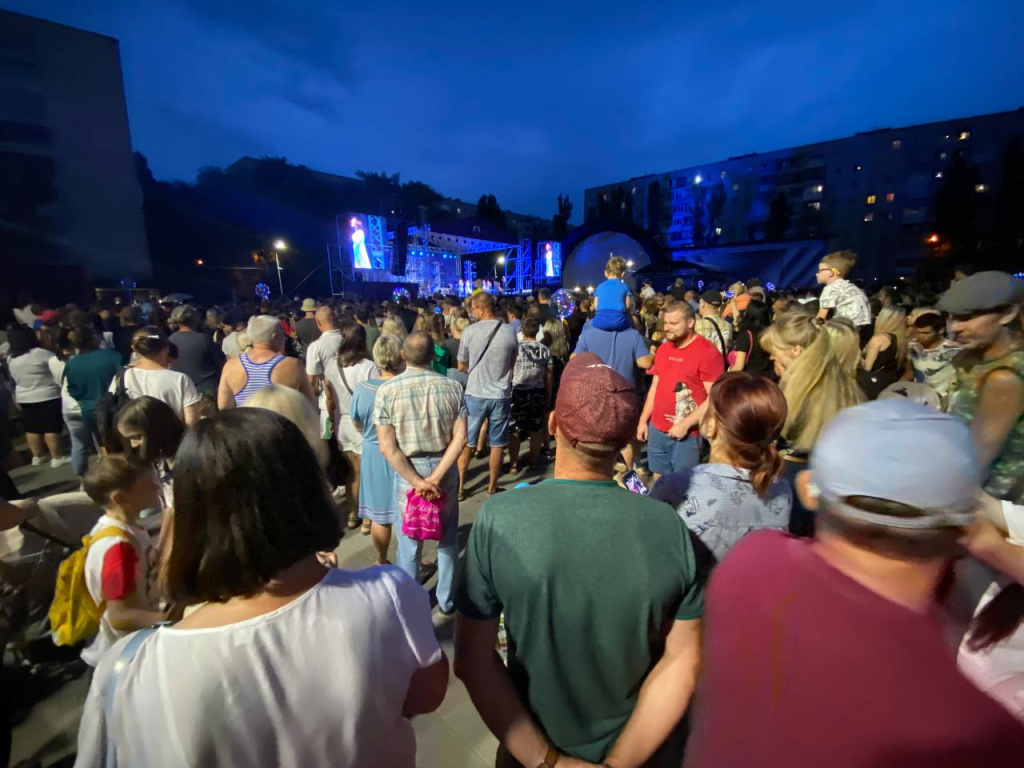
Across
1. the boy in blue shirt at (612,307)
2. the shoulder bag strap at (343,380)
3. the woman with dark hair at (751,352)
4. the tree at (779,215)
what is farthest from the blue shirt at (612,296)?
the tree at (779,215)

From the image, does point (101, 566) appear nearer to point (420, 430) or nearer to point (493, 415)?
point (420, 430)

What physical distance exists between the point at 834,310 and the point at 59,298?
2736cm

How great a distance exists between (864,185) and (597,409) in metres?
61.3

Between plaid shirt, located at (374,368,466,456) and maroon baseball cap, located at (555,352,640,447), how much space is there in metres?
1.51

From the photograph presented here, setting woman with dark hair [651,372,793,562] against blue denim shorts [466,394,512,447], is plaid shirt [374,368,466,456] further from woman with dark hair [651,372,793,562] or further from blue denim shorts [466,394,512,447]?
blue denim shorts [466,394,512,447]

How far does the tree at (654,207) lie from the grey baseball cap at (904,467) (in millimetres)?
64040

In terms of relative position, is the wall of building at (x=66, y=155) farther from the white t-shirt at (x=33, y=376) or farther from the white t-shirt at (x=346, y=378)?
the white t-shirt at (x=346, y=378)

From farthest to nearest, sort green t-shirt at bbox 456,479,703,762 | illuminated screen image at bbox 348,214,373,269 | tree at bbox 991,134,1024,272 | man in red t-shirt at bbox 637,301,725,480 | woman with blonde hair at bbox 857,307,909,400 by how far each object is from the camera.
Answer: tree at bbox 991,134,1024,272
illuminated screen image at bbox 348,214,373,269
woman with blonde hair at bbox 857,307,909,400
man in red t-shirt at bbox 637,301,725,480
green t-shirt at bbox 456,479,703,762

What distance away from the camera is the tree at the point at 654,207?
59.4m

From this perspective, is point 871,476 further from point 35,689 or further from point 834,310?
point 834,310

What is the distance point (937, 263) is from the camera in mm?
40219

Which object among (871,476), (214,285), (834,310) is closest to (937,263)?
(834,310)

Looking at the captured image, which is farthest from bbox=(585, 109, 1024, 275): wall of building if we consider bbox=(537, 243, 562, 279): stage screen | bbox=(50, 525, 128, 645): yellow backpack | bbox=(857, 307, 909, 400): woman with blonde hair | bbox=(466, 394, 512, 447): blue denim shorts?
bbox=(50, 525, 128, 645): yellow backpack

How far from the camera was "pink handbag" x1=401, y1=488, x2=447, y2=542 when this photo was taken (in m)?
2.84
